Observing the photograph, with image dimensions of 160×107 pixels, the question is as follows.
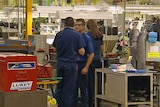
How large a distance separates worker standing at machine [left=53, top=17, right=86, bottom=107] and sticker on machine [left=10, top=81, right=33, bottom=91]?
8.56 ft

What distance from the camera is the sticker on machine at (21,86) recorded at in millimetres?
3750

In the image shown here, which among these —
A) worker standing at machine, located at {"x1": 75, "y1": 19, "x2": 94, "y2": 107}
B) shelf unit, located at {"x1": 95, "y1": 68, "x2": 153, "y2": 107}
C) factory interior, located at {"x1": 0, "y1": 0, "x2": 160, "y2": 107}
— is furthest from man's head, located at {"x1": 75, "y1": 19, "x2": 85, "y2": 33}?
shelf unit, located at {"x1": 95, "y1": 68, "x2": 153, "y2": 107}

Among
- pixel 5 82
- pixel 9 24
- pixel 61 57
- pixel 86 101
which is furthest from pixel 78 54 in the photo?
pixel 9 24

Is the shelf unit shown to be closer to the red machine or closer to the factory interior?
the factory interior

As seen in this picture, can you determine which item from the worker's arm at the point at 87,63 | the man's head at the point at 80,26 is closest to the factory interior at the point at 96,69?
the worker's arm at the point at 87,63

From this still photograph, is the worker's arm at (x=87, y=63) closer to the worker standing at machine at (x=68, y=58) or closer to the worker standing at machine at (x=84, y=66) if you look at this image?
the worker standing at machine at (x=84, y=66)

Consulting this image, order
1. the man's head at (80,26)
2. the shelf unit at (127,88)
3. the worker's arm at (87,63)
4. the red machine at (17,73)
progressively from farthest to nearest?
1. the man's head at (80,26)
2. the worker's arm at (87,63)
3. the shelf unit at (127,88)
4. the red machine at (17,73)

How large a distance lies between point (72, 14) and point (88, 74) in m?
2.97

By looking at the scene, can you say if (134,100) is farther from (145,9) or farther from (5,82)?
(145,9)

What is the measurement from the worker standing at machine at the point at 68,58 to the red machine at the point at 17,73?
2.59 meters

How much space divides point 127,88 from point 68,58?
1.04 m

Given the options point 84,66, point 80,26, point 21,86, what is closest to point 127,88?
point 84,66

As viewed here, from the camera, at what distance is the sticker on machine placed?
375cm

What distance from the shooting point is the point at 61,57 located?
6523mm
